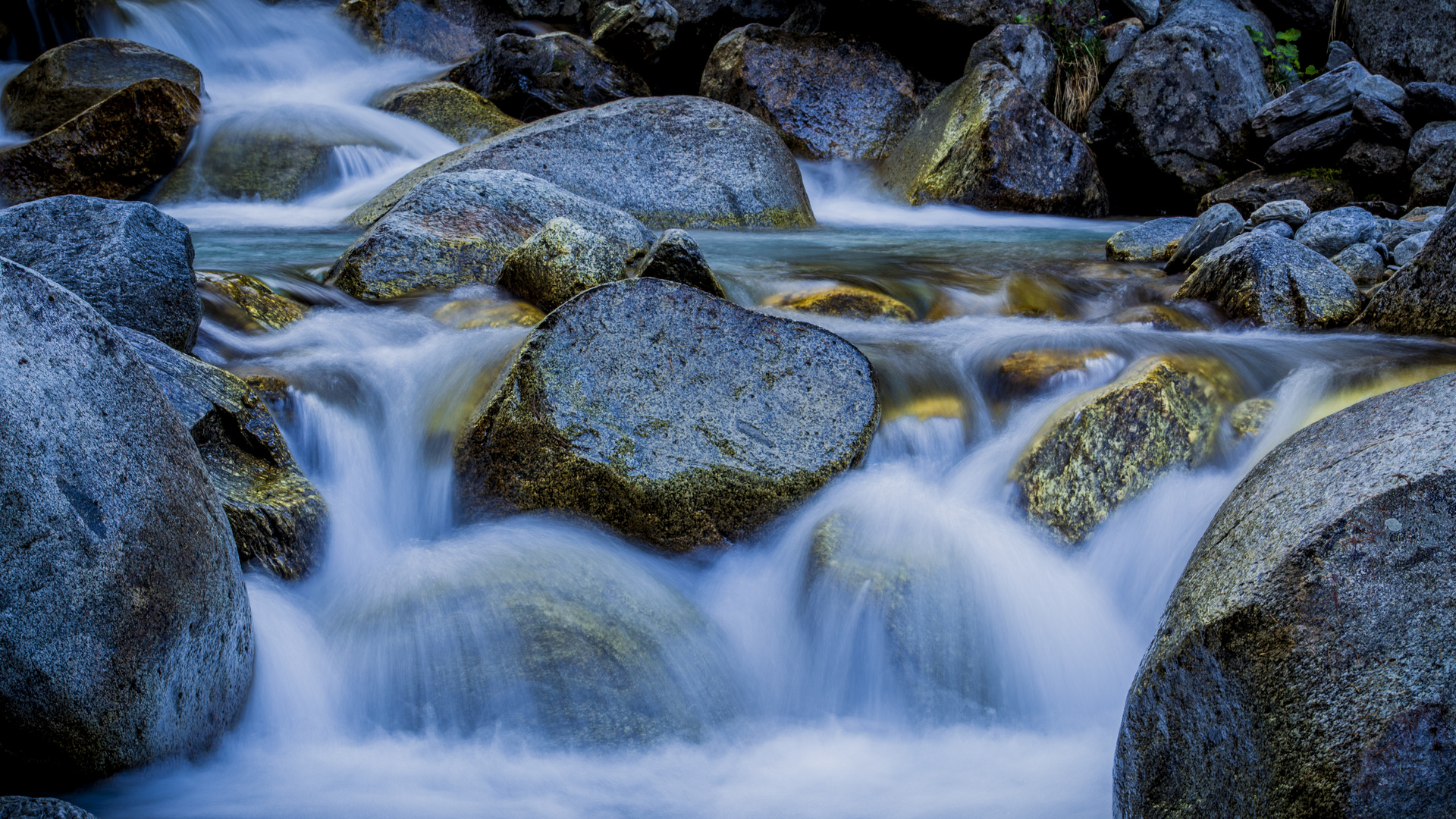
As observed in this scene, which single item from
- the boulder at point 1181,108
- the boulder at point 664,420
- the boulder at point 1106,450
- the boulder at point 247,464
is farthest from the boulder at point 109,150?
the boulder at point 1181,108

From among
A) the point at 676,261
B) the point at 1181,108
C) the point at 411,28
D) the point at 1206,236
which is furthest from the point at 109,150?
the point at 1181,108

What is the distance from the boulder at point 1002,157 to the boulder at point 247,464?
872 cm

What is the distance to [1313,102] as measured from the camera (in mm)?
9734

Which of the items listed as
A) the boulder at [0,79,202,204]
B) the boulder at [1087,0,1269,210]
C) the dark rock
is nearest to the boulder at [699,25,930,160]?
the boulder at [1087,0,1269,210]

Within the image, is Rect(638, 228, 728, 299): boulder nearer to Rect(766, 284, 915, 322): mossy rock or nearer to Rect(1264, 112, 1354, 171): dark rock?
Rect(766, 284, 915, 322): mossy rock

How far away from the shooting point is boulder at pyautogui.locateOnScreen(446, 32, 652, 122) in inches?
492

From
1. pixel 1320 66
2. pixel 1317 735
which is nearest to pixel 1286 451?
pixel 1317 735

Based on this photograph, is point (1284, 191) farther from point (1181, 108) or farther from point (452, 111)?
point (452, 111)

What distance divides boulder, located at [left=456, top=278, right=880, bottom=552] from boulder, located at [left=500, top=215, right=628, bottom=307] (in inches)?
47.4

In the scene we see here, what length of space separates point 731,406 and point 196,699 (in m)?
2.04

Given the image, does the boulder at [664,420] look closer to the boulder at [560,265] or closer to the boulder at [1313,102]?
the boulder at [560,265]

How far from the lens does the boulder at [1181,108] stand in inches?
423

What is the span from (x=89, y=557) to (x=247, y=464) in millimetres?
1413

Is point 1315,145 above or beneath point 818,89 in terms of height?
beneath
